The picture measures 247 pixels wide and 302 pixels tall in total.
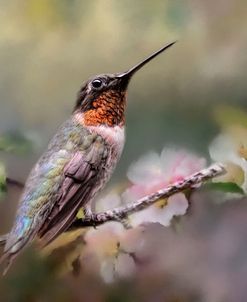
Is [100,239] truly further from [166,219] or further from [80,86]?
[80,86]

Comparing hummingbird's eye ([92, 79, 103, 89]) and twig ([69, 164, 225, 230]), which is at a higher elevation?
hummingbird's eye ([92, 79, 103, 89])

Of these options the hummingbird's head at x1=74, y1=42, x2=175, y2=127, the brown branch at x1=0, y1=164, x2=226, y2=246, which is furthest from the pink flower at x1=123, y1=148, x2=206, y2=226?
the hummingbird's head at x1=74, y1=42, x2=175, y2=127

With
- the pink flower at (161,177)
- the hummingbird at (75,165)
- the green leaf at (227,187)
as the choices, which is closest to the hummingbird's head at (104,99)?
the hummingbird at (75,165)

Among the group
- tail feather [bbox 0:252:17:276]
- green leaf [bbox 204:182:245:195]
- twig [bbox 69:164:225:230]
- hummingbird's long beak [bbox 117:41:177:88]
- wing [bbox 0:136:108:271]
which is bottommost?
green leaf [bbox 204:182:245:195]

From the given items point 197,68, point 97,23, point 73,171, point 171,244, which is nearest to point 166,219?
point 171,244

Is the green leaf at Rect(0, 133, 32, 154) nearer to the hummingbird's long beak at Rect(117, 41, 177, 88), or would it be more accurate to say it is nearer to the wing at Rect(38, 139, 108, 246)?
the wing at Rect(38, 139, 108, 246)
